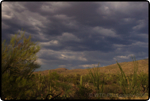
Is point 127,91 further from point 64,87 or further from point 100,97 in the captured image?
point 64,87

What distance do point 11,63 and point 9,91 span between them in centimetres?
153

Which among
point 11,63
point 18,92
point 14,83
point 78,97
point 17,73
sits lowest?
point 78,97

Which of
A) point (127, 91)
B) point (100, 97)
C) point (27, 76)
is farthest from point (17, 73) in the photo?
point (127, 91)

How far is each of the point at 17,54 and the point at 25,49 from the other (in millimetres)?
736

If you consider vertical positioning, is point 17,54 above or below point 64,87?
above

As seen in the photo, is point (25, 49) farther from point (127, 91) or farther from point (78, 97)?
point (127, 91)

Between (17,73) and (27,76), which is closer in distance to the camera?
(17,73)

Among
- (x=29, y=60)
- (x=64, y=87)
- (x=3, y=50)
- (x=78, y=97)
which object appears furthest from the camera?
(x=64, y=87)

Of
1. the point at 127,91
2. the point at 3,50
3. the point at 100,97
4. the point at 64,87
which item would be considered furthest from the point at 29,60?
the point at 127,91

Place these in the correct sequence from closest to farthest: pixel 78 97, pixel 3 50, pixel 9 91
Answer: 1. pixel 9 91
2. pixel 3 50
3. pixel 78 97

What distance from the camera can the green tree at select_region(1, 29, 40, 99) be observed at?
6.43m

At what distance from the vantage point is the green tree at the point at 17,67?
21.1 ft

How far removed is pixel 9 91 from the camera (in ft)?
21.1

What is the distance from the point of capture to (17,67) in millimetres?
7258
